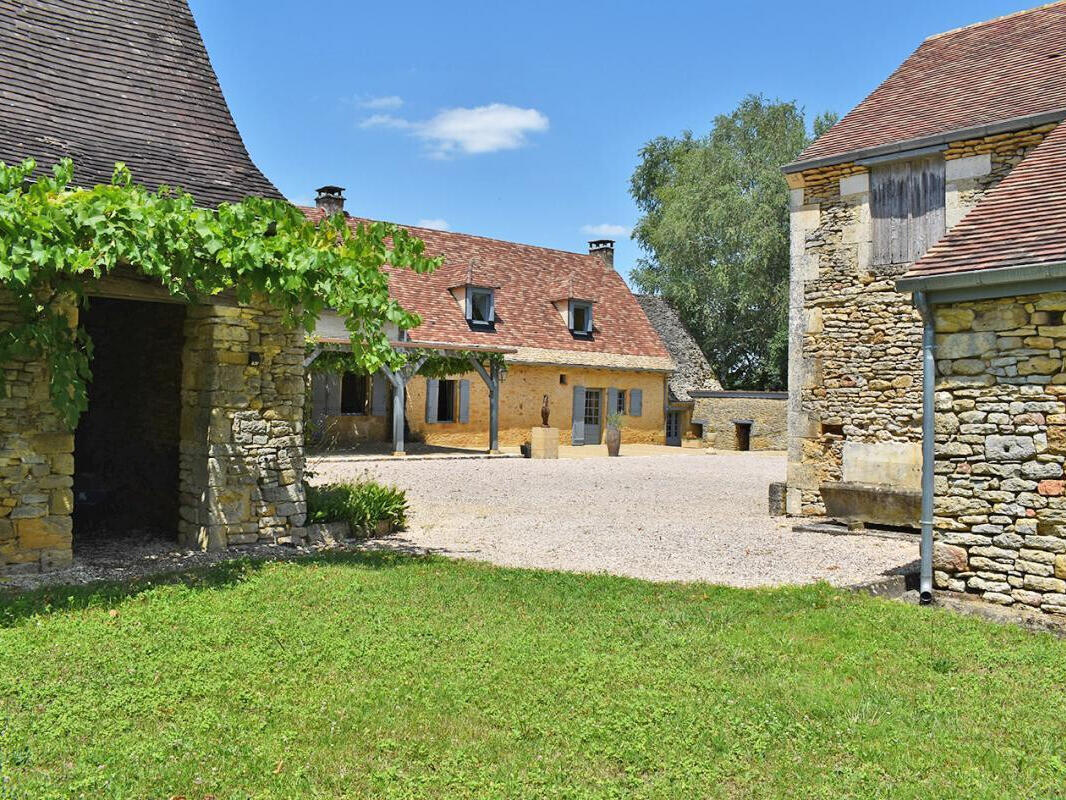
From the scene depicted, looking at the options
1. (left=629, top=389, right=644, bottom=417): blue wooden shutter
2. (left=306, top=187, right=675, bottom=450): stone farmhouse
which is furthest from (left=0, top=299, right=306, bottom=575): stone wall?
(left=629, top=389, right=644, bottom=417): blue wooden shutter

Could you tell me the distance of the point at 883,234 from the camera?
1077 cm

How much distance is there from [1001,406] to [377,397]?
17508 millimetres

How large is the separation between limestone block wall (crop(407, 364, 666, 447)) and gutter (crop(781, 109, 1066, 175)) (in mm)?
13408

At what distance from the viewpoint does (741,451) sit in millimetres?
26516

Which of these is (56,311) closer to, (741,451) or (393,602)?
(393,602)

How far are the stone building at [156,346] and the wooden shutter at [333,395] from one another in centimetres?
1143

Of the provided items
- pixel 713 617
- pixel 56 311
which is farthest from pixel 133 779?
pixel 56 311

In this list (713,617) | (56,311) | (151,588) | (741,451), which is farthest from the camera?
(741,451)

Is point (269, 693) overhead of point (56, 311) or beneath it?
beneath

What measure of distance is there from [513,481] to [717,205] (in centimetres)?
1937

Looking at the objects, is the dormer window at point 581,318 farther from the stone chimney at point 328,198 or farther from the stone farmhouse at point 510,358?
the stone chimney at point 328,198

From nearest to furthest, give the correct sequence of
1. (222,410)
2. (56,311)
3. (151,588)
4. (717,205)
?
(151,588) < (56,311) < (222,410) < (717,205)

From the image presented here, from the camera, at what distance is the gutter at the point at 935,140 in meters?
9.34

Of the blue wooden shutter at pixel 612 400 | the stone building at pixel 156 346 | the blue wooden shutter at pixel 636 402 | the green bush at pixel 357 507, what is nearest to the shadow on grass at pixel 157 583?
the stone building at pixel 156 346
